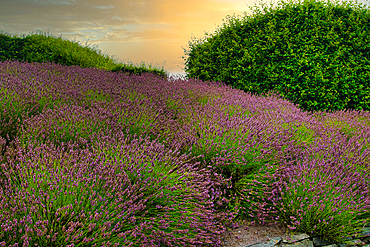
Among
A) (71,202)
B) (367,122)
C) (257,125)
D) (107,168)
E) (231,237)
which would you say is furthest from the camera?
(367,122)

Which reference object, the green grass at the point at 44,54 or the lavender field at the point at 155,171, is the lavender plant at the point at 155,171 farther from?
the green grass at the point at 44,54

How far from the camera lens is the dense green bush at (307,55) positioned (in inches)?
253

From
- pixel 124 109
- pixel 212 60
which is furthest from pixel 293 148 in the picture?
pixel 212 60

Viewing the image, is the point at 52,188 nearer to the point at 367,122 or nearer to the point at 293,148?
the point at 293,148

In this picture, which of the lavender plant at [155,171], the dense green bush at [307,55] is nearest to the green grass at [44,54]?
the dense green bush at [307,55]

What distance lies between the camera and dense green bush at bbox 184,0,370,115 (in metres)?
6.43

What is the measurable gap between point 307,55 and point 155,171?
5513 millimetres

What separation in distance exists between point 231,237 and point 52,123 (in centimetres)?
221

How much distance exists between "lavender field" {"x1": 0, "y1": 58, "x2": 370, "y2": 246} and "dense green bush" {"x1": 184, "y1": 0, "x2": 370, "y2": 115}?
7.32ft

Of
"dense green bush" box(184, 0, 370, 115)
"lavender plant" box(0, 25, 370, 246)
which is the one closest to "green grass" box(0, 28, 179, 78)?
"dense green bush" box(184, 0, 370, 115)

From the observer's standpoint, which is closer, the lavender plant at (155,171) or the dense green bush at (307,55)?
the lavender plant at (155,171)

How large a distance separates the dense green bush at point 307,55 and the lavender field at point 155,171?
2230mm

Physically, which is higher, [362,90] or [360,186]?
[362,90]

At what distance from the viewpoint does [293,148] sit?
11.4 feet
